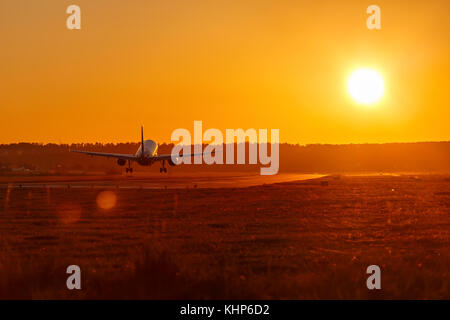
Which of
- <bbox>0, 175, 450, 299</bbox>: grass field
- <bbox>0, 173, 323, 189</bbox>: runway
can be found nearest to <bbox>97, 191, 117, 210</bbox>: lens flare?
<bbox>0, 175, 450, 299</bbox>: grass field

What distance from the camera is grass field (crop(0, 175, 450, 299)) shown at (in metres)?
14.1

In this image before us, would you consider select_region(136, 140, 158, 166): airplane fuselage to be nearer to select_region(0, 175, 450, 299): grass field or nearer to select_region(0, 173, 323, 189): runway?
select_region(0, 173, 323, 189): runway

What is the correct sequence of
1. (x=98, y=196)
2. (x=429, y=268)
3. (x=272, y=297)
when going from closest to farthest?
(x=272, y=297) < (x=429, y=268) < (x=98, y=196)

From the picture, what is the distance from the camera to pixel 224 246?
74.1ft

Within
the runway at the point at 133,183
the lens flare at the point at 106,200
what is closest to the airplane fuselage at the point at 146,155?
the runway at the point at 133,183

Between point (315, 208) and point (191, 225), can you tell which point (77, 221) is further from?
point (315, 208)

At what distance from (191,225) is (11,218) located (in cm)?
1150

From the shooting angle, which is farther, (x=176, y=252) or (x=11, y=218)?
(x=11, y=218)

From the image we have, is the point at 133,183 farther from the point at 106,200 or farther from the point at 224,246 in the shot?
the point at 224,246

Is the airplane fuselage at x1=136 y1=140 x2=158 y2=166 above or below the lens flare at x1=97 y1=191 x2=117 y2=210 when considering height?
above

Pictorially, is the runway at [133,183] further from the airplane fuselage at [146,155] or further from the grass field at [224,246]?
the grass field at [224,246]

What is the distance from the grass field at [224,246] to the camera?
556 inches

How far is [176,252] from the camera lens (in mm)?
20406
